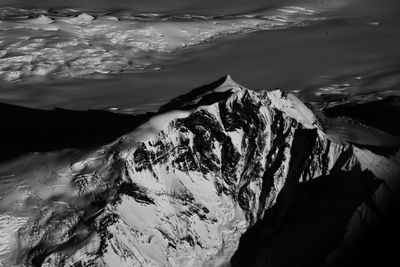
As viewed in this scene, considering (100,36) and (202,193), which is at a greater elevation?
(202,193)

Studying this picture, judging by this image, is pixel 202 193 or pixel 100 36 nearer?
pixel 202 193

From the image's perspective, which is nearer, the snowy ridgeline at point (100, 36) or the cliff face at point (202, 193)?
the cliff face at point (202, 193)

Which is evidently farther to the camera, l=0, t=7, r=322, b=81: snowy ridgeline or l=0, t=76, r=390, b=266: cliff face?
l=0, t=7, r=322, b=81: snowy ridgeline

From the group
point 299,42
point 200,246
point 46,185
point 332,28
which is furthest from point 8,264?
point 332,28

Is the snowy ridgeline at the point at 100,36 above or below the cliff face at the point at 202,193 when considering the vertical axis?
below

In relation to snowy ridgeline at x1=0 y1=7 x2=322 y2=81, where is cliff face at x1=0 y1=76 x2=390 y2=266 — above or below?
above
